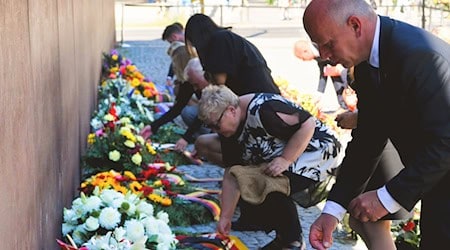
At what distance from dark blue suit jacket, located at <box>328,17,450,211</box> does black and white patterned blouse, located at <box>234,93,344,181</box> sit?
1.66 meters

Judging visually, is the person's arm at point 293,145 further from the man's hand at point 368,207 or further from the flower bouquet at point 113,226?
the man's hand at point 368,207

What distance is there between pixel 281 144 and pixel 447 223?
2057 millimetres

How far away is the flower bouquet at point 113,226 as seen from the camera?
387 cm

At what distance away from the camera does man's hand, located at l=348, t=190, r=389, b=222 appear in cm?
294

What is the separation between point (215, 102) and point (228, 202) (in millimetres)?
598

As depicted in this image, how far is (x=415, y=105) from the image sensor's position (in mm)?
2801

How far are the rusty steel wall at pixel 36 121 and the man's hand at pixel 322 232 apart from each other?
1130mm

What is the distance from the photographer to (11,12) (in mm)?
2926

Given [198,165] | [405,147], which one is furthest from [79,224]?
[198,165]

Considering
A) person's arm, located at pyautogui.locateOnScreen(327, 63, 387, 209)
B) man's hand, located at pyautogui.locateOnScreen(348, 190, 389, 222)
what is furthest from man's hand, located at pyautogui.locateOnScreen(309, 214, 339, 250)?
man's hand, located at pyautogui.locateOnScreen(348, 190, 389, 222)

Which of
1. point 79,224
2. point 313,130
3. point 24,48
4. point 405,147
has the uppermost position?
point 24,48

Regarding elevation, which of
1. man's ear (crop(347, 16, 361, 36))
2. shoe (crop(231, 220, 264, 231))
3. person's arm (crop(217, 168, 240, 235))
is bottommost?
shoe (crop(231, 220, 264, 231))

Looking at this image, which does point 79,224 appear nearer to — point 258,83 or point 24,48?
point 24,48

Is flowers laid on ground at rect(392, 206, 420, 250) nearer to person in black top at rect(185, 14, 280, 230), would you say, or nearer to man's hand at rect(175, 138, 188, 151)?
person in black top at rect(185, 14, 280, 230)
